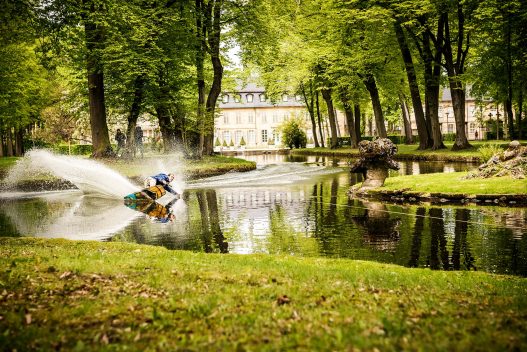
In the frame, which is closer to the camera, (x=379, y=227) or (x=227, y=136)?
(x=379, y=227)

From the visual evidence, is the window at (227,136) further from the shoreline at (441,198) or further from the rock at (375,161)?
the shoreline at (441,198)

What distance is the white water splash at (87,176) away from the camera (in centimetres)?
2186

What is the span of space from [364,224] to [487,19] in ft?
76.7

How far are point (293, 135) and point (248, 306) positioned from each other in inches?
2539

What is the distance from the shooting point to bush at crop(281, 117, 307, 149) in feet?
227

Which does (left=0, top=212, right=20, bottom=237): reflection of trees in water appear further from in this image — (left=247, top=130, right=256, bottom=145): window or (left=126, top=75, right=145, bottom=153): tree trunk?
(left=247, top=130, right=256, bottom=145): window

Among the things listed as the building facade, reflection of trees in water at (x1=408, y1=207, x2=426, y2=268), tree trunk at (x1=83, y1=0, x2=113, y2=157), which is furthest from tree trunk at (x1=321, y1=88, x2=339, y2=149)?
reflection of trees in water at (x1=408, y1=207, x2=426, y2=268)

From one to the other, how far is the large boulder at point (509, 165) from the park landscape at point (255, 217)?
8 cm

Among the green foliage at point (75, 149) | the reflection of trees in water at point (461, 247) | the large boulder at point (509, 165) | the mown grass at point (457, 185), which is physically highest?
the green foliage at point (75, 149)

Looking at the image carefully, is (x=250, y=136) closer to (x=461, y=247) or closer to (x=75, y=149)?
(x=75, y=149)

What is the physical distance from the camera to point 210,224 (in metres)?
14.1

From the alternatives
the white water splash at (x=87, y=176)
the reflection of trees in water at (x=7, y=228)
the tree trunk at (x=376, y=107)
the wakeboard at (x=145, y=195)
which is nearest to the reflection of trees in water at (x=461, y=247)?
the reflection of trees in water at (x=7, y=228)

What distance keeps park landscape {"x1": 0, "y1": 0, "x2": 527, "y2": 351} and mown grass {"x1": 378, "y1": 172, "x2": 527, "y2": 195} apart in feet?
0.36

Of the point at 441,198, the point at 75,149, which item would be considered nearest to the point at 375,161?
the point at 441,198
